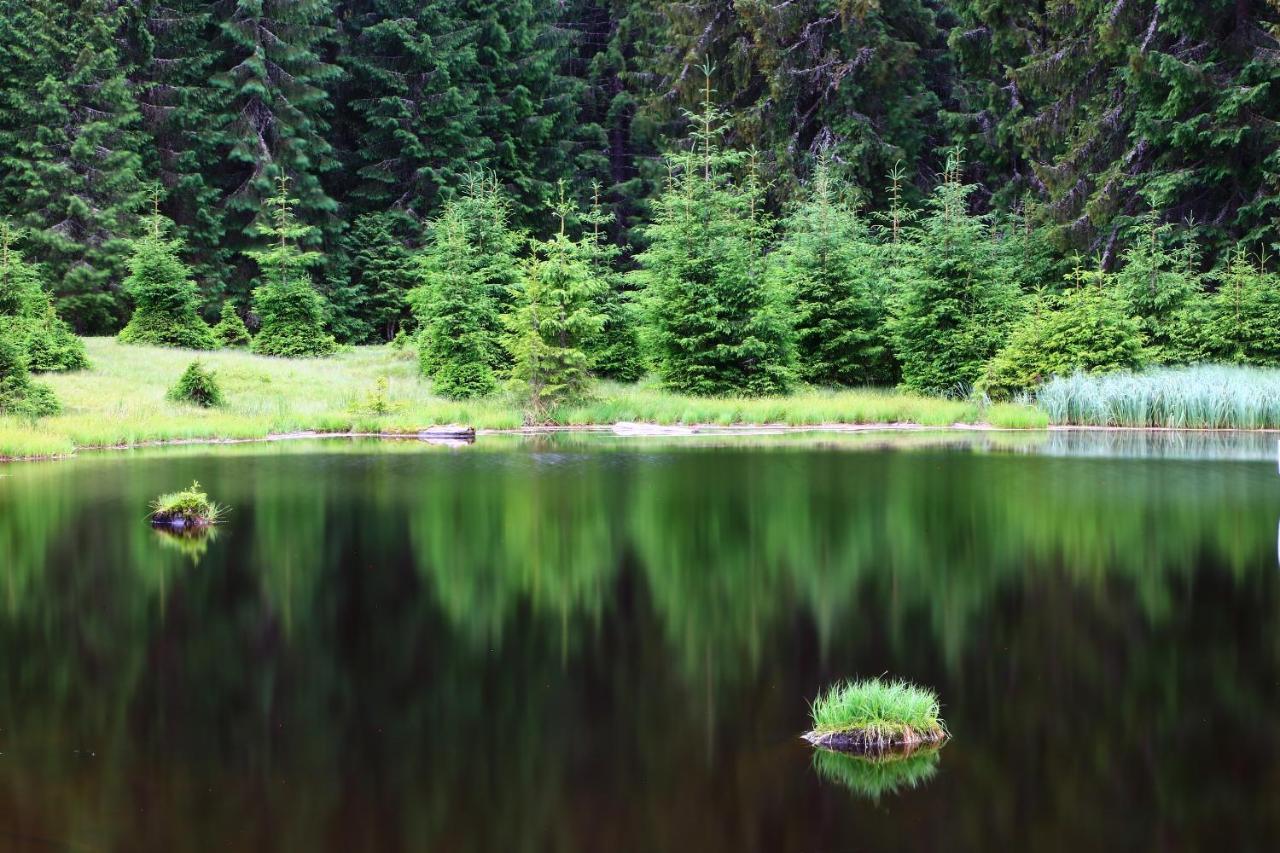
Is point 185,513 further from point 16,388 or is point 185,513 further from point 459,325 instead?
point 459,325

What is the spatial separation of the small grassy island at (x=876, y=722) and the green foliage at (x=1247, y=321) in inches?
791

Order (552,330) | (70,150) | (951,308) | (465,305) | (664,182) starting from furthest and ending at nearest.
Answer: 1. (664,182)
2. (70,150)
3. (465,305)
4. (951,308)
5. (552,330)

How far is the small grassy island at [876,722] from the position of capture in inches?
233

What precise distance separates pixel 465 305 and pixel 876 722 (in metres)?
21.3

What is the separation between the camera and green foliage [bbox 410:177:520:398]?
85.3 ft

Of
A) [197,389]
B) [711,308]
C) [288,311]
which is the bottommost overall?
[197,389]

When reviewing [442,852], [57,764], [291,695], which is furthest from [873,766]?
[57,764]

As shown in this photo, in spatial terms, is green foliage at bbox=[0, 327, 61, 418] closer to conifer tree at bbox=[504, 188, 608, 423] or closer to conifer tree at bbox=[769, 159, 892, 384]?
conifer tree at bbox=[504, 188, 608, 423]

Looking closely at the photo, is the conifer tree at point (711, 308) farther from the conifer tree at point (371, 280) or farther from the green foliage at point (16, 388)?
the conifer tree at point (371, 280)

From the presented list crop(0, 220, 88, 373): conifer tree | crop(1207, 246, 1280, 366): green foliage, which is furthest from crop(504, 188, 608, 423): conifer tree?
crop(1207, 246, 1280, 366): green foliage

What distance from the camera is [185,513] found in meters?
12.3

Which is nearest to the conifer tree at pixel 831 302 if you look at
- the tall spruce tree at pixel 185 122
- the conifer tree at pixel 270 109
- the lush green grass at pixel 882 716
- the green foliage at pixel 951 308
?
the green foliage at pixel 951 308

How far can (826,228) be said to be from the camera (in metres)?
26.3

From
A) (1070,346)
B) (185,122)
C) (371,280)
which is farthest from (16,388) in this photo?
(371,280)
